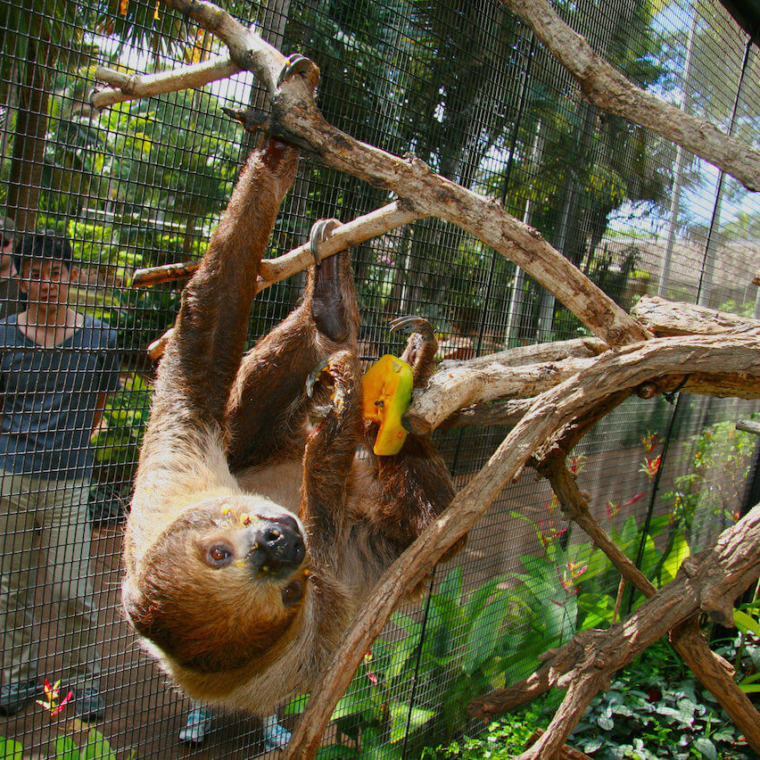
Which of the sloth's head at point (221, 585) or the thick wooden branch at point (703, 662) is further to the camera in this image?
the thick wooden branch at point (703, 662)

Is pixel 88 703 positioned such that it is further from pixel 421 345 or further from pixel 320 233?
pixel 320 233

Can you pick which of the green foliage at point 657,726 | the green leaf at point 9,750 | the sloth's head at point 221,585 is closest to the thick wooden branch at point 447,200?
the sloth's head at point 221,585

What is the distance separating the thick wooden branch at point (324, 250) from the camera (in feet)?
7.83

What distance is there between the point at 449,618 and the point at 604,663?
92.1 inches

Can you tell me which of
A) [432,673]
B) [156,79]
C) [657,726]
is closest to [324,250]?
[156,79]

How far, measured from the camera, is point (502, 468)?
2.14m

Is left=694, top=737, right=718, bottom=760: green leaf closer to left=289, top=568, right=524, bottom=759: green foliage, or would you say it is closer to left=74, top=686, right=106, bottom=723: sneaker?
left=289, top=568, right=524, bottom=759: green foliage

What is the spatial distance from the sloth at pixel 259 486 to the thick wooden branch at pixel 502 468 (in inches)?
16.0

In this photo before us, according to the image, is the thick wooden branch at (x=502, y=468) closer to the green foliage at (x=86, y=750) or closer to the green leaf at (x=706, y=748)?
the green foliage at (x=86, y=750)

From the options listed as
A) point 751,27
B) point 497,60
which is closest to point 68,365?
point 497,60

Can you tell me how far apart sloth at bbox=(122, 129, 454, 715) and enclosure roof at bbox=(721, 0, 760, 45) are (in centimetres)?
521

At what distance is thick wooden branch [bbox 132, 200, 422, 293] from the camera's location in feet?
7.83

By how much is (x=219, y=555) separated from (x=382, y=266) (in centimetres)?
220

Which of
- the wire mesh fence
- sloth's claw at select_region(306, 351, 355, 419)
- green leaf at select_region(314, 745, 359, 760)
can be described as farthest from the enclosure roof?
green leaf at select_region(314, 745, 359, 760)
